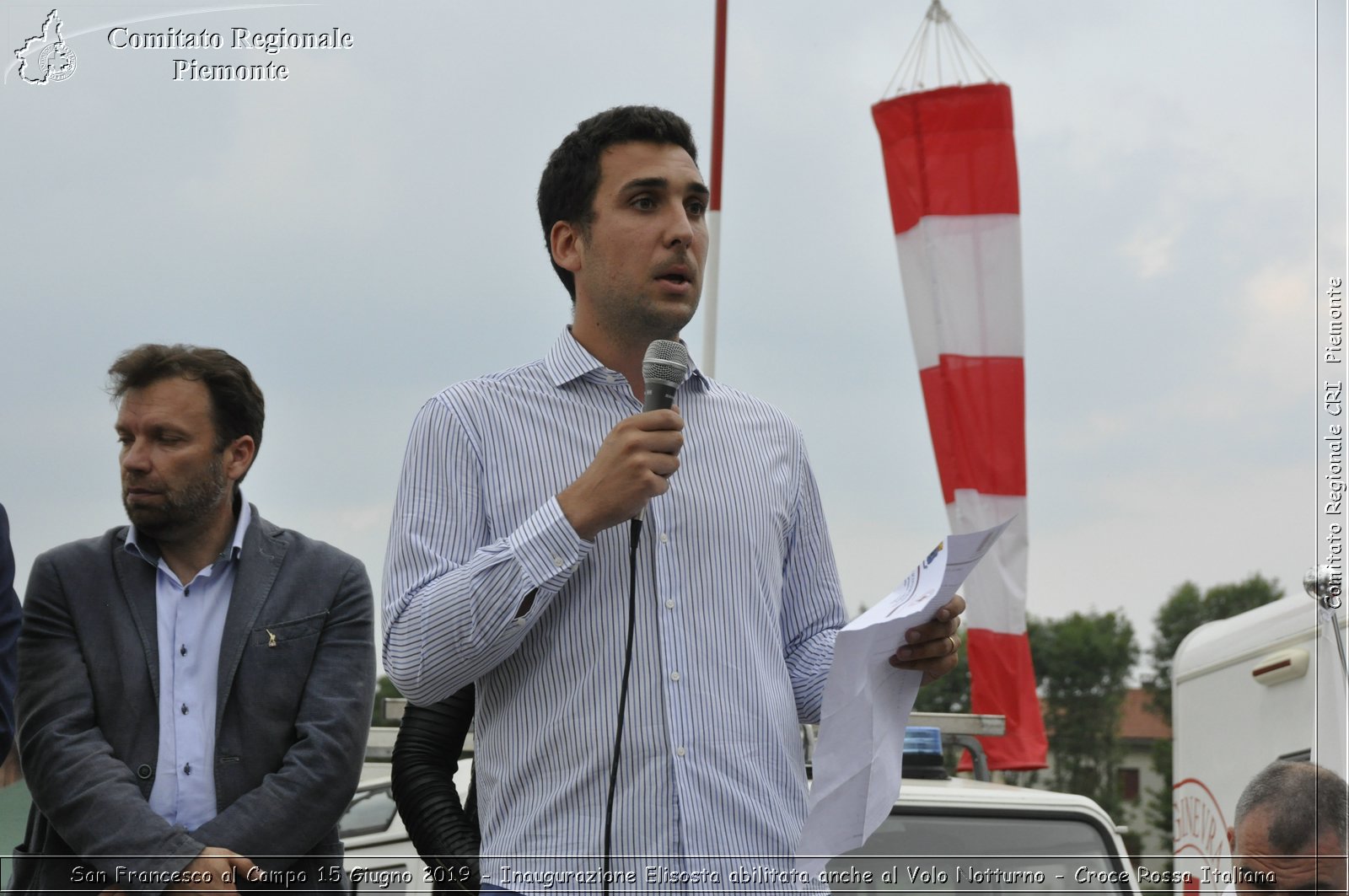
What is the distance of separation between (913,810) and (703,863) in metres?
1.96

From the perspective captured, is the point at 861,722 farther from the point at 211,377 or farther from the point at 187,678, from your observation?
the point at 211,377

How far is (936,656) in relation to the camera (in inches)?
96.0

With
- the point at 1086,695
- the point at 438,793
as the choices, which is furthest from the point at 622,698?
the point at 1086,695

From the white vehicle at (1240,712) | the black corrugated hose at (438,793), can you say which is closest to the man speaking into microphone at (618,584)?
the black corrugated hose at (438,793)

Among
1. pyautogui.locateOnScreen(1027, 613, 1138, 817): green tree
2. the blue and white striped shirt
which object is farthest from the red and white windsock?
pyautogui.locateOnScreen(1027, 613, 1138, 817): green tree

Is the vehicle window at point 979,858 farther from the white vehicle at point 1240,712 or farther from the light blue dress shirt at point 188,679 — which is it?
the light blue dress shirt at point 188,679

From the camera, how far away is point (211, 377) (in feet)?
11.3

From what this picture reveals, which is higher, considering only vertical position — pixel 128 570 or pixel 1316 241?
pixel 1316 241

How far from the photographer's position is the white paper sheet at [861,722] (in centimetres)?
232

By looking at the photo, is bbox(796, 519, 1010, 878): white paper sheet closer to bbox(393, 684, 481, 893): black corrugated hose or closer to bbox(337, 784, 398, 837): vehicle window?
bbox(393, 684, 481, 893): black corrugated hose

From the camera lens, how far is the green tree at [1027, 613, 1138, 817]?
2714 inches

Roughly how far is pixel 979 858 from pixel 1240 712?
2.51 metres

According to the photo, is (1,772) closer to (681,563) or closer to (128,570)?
(128,570)

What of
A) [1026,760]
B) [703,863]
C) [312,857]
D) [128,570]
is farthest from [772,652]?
[1026,760]
